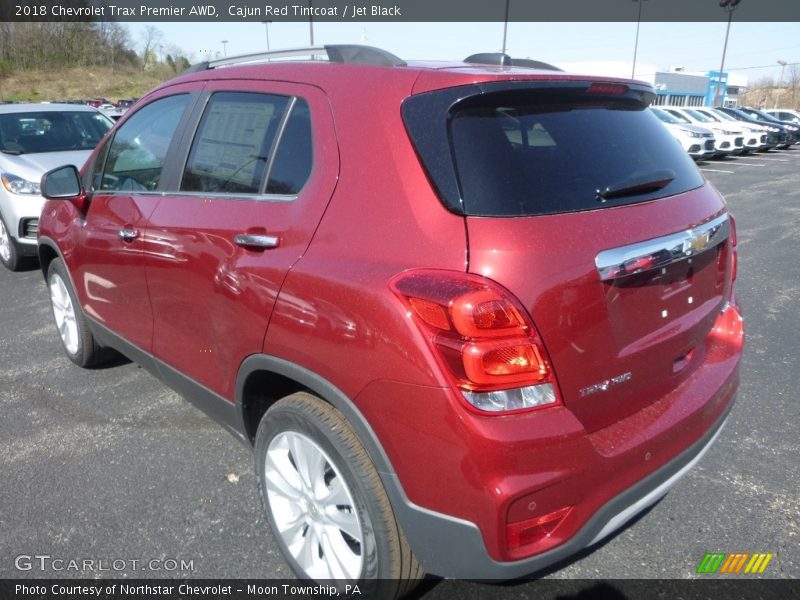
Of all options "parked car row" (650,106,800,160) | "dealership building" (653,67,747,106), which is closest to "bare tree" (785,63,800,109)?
"dealership building" (653,67,747,106)

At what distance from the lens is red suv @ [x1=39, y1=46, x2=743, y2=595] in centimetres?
169

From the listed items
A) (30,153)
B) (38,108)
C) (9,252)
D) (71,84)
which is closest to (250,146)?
(9,252)

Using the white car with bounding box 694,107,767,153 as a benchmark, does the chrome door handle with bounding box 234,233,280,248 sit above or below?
above

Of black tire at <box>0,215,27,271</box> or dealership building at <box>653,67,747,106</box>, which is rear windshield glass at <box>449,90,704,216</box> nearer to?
black tire at <box>0,215,27,271</box>

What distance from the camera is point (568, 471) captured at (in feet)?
5.59

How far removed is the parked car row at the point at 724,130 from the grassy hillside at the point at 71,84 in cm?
5395

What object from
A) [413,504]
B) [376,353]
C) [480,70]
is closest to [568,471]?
[413,504]

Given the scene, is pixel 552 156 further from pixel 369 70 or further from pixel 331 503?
pixel 331 503

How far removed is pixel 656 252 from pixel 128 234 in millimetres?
2366

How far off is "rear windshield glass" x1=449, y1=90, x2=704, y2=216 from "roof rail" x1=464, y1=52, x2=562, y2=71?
420mm

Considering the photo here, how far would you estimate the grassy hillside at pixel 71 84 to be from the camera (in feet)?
205

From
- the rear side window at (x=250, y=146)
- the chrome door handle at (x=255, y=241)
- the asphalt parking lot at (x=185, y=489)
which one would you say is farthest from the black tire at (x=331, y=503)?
the rear side window at (x=250, y=146)

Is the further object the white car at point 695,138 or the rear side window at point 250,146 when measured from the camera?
the white car at point 695,138

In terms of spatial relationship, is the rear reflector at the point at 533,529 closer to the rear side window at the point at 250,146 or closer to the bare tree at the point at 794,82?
the rear side window at the point at 250,146
